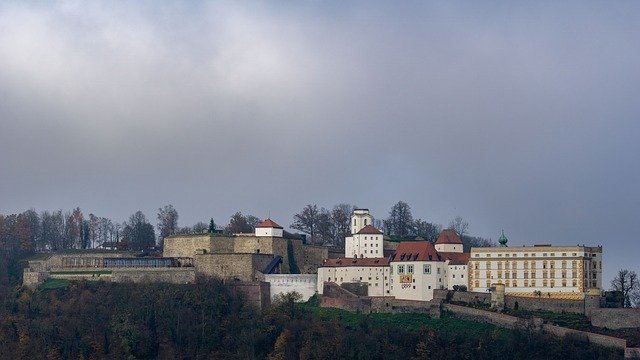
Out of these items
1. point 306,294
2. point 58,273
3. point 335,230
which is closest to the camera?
point 306,294

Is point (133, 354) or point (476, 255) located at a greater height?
point (476, 255)

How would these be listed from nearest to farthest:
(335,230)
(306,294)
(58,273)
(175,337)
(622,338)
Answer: (622,338) < (175,337) < (306,294) < (58,273) < (335,230)

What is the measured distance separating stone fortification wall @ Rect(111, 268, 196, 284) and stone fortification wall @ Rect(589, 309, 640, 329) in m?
24.7

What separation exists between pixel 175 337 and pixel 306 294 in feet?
30.9

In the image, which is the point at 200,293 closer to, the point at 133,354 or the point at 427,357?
the point at 133,354

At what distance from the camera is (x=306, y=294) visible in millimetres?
88062

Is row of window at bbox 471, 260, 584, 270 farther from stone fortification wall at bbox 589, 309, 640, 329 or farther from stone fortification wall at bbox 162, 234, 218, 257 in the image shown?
stone fortification wall at bbox 162, 234, 218, 257

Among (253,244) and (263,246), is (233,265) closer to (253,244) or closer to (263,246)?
(253,244)

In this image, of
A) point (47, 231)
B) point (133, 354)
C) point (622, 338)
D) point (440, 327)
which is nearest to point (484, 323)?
point (440, 327)

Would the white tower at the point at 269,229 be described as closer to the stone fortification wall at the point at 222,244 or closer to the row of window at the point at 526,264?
the stone fortification wall at the point at 222,244

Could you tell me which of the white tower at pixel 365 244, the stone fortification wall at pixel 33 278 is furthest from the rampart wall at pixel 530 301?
the stone fortification wall at pixel 33 278

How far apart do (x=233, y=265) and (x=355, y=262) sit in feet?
24.7

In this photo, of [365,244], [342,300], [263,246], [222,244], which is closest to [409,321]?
[342,300]

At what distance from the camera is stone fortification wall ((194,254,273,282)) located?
89625 mm
